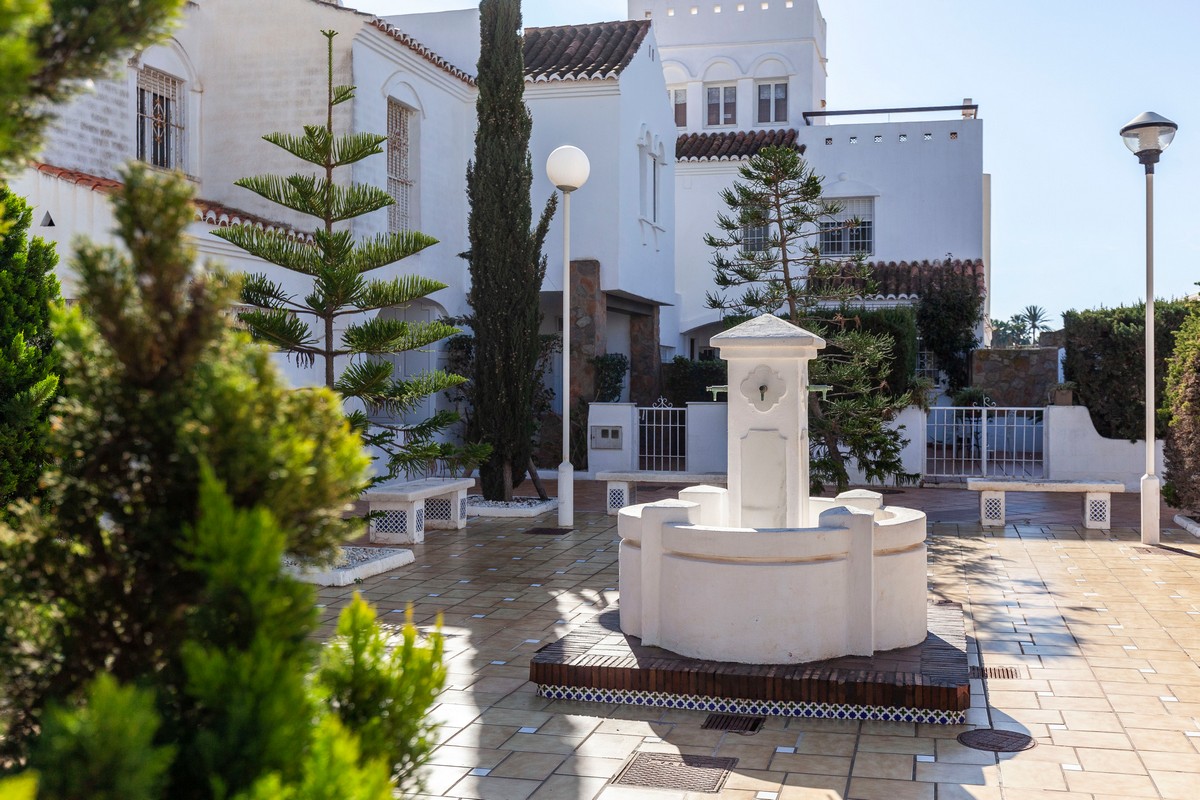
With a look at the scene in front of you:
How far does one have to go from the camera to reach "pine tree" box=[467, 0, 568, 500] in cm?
1438

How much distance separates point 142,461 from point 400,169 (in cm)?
1494

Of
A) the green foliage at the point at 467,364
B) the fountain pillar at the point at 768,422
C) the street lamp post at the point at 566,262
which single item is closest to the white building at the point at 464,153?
the green foliage at the point at 467,364

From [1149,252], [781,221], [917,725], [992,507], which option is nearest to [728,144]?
[781,221]

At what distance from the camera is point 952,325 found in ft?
78.3

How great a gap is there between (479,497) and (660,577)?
8.91 m

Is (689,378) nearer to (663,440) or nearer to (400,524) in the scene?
(663,440)

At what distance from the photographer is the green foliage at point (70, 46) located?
2.18 meters

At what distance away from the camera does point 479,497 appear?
1523 cm

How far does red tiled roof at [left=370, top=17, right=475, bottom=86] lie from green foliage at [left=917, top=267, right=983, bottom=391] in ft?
38.5

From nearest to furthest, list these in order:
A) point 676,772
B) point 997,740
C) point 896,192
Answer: point 676,772 → point 997,740 → point 896,192

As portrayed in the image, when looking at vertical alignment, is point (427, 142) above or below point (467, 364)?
above

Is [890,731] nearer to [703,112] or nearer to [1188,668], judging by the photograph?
[1188,668]

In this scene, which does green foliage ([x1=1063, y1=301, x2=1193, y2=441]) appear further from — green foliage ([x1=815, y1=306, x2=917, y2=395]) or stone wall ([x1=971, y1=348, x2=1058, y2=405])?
stone wall ([x1=971, y1=348, x2=1058, y2=405])

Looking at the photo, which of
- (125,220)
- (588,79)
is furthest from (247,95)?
(125,220)
